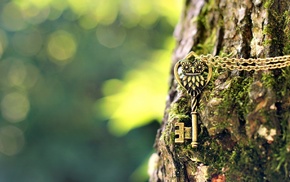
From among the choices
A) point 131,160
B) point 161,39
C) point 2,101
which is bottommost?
point 131,160

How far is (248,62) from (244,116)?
0.08m

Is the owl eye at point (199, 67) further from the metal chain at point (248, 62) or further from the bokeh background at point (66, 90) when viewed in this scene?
the bokeh background at point (66, 90)

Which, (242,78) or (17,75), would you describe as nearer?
(242,78)

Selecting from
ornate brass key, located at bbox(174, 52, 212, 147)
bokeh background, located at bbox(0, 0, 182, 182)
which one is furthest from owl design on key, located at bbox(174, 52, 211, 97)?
bokeh background, located at bbox(0, 0, 182, 182)

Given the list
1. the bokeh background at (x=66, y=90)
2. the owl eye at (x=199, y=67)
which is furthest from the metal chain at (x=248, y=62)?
the bokeh background at (x=66, y=90)

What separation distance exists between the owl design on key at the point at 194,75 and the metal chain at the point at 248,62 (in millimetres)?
11

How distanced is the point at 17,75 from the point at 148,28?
3.67 ft

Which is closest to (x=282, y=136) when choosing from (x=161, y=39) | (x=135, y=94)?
(x=135, y=94)

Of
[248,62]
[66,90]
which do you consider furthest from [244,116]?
[66,90]

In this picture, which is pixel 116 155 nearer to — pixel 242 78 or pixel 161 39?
A: pixel 161 39

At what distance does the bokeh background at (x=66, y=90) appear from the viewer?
3.60 metres

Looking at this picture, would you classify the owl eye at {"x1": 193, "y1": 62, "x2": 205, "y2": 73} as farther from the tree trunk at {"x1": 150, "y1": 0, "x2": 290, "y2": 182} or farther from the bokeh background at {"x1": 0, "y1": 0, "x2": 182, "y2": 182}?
the bokeh background at {"x1": 0, "y1": 0, "x2": 182, "y2": 182}

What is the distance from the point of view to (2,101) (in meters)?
3.93

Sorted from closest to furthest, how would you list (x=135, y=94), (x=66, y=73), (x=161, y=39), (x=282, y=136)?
(x=282, y=136) → (x=135, y=94) → (x=161, y=39) → (x=66, y=73)
